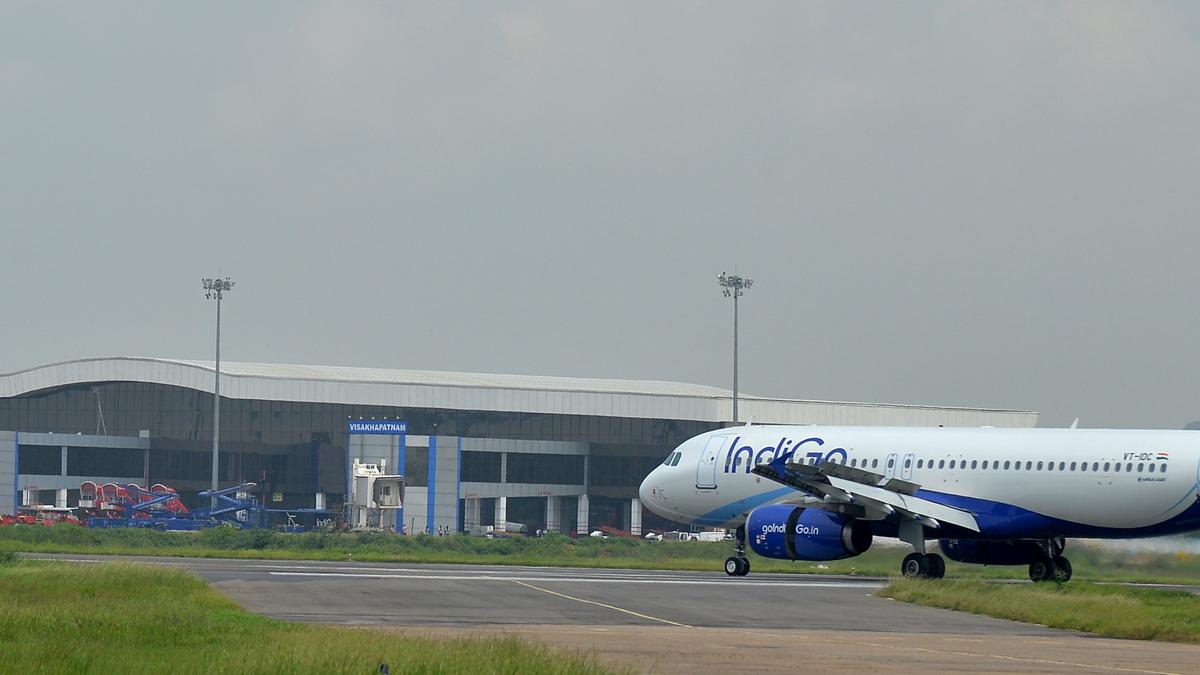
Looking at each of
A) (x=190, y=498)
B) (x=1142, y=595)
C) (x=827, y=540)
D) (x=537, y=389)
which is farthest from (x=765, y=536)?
(x=190, y=498)

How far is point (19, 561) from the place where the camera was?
128 feet

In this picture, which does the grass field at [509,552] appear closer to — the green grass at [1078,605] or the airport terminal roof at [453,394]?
the green grass at [1078,605]

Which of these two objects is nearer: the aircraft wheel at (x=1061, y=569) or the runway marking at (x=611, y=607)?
the runway marking at (x=611, y=607)

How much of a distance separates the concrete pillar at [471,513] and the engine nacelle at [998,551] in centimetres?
5209

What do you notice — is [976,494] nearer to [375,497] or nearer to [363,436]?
[375,497]

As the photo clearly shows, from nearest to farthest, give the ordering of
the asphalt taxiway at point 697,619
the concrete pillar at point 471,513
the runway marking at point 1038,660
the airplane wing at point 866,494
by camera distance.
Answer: the runway marking at point 1038,660 → the asphalt taxiway at point 697,619 → the airplane wing at point 866,494 → the concrete pillar at point 471,513

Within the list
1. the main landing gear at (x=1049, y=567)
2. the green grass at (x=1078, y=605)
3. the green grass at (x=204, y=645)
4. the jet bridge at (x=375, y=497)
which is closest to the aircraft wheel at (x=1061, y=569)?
the main landing gear at (x=1049, y=567)

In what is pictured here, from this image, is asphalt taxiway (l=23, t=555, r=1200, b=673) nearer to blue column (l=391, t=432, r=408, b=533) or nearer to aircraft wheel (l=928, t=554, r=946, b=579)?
aircraft wheel (l=928, t=554, r=946, b=579)

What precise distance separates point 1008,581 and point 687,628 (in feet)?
53.4

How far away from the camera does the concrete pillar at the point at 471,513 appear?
90625 mm

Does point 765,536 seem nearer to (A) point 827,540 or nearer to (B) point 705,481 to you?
(A) point 827,540

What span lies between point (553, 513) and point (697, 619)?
6999 cm

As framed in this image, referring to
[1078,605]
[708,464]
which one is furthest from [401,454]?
[1078,605]

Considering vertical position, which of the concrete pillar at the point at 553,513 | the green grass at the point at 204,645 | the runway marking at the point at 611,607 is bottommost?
the concrete pillar at the point at 553,513
